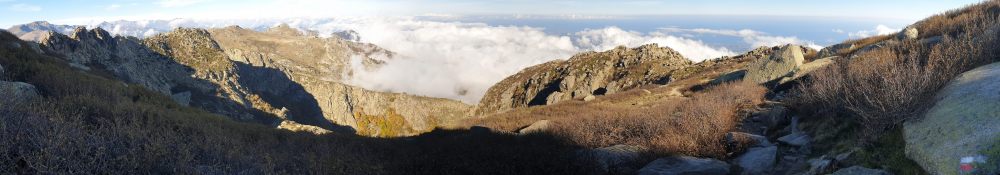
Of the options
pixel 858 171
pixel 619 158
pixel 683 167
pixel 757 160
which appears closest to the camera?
pixel 858 171

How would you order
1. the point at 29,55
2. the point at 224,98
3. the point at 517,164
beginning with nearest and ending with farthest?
1. the point at 517,164
2. the point at 29,55
3. the point at 224,98

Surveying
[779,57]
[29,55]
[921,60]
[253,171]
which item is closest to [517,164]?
[253,171]

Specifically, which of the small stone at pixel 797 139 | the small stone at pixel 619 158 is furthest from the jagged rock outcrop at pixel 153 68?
the small stone at pixel 797 139

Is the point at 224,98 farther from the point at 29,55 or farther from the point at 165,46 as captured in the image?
the point at 29,55

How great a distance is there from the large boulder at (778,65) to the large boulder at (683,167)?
19.3 meters

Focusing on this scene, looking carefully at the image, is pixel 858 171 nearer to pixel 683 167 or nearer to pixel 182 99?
pixel 683 167

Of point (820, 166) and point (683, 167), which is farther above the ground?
point (820, 166)

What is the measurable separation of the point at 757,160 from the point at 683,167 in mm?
1451

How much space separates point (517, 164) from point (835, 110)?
6912mm

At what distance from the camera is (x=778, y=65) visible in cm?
2639

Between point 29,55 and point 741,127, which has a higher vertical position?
point 29,55

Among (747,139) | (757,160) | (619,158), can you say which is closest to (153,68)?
(619,158)

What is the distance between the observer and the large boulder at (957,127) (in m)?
5.59

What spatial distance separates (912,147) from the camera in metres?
6.45
